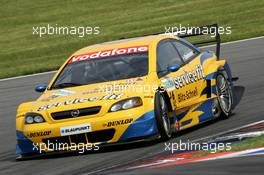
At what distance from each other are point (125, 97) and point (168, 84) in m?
0.88

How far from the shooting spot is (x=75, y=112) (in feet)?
31.5

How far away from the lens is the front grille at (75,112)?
9565mm

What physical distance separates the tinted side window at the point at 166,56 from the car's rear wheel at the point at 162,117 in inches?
26.0

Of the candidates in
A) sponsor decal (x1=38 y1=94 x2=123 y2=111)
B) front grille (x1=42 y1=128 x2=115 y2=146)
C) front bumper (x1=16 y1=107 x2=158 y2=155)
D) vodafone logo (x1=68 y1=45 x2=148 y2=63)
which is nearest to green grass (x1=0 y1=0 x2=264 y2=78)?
vodafone logo (x1=68 y1=45 x2=148 y2=63)

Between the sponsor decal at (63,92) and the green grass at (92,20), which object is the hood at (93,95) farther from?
the green grass at (92,20)

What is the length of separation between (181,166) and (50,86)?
4.02m

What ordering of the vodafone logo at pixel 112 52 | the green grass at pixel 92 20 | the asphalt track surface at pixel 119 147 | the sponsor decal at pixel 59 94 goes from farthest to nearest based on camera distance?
the green grass at pixel 92 20
the vodafone logo at pixel 112 52
the sponsor decal at pixel 59 94
the asphalt track surface at pixel 119 147

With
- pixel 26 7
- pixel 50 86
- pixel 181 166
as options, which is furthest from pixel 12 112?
pixel 26 7

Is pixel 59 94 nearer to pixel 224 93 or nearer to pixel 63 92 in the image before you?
pixel 63 92

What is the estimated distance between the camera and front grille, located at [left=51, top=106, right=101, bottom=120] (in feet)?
31.4

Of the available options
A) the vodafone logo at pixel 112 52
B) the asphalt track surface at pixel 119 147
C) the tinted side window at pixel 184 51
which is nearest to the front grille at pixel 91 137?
the asphalt track surface at pixel 119 147

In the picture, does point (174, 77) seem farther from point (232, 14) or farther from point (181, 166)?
point (232, 14)

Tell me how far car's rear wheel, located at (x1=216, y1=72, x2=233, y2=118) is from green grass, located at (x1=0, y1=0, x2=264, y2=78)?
360 inches

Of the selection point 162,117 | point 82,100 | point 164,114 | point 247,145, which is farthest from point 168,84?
point 247,145
